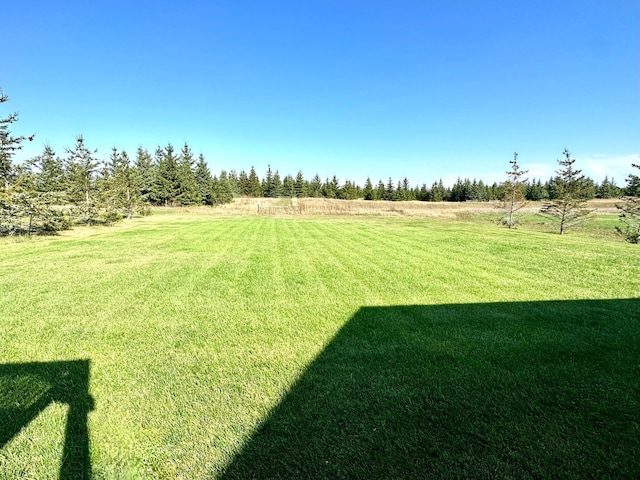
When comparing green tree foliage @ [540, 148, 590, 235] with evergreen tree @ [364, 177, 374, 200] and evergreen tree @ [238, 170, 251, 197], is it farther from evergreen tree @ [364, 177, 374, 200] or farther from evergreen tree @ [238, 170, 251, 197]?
evergreen tree @ [238, 170, 251, 197]

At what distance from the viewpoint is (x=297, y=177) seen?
73188 mm

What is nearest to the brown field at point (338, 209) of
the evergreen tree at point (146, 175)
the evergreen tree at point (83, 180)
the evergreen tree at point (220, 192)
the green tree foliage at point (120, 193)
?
the evergreen tree at point (220, 192)

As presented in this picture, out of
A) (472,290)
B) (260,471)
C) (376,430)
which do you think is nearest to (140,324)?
(260,471)

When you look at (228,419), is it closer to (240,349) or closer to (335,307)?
(240,349)

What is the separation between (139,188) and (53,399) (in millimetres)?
41657

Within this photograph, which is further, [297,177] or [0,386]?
[297,177]

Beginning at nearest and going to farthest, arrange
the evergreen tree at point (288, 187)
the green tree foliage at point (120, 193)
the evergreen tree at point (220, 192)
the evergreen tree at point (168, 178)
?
the green tree foliage at point (120, 193) → the evergreen tree at point (168, 178) → the evergreen tree at point (220, 192) → the evergreen tree at point (288, 187)

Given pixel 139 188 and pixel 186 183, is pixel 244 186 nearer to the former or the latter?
pixel 186 183

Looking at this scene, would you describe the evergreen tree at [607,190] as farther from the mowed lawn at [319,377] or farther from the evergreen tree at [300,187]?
→ the mowed lawn at [319,377]

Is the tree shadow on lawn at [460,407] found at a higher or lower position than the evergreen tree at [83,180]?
lower

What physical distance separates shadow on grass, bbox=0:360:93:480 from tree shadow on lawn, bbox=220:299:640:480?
3.87ft

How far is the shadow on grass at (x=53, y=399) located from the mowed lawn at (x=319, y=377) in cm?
2

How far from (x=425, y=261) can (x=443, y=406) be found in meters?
7.26

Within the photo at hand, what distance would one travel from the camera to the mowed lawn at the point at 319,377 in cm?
236
